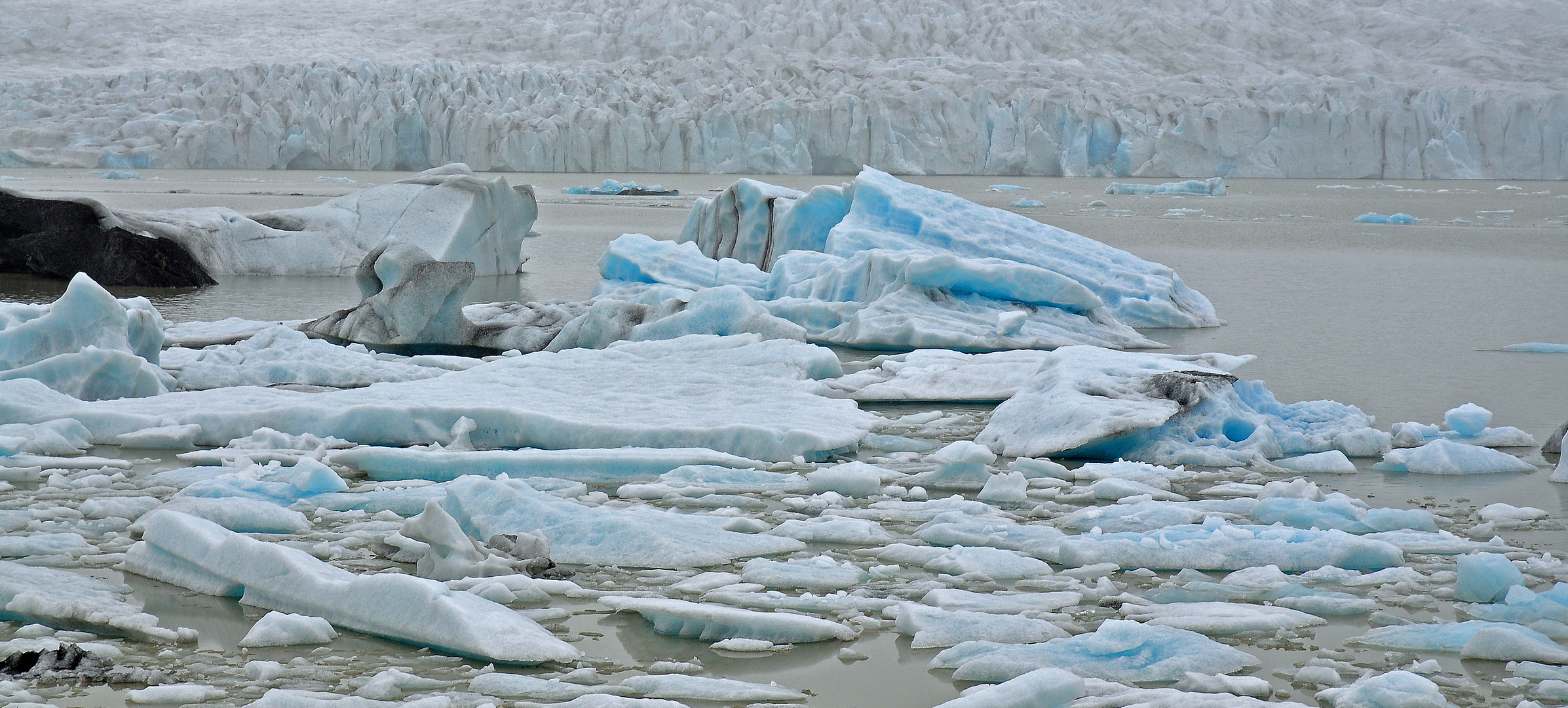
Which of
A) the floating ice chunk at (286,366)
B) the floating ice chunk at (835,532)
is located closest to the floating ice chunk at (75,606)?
the floating ice chunk at (835,532)

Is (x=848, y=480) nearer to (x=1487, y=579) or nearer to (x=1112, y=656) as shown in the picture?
(x=1112, y=656)

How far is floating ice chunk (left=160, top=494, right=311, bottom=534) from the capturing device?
326 centimetres

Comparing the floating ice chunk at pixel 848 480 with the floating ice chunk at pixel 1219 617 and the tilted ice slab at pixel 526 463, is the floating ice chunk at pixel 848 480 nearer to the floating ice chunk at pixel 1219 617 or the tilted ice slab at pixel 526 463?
the tilted ice slab at pixel 526 463

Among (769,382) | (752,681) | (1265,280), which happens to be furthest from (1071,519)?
(1265,280)

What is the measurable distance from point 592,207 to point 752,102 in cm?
796

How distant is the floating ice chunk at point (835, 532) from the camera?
323cm

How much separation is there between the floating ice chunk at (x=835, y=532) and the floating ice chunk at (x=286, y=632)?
115 centimetres

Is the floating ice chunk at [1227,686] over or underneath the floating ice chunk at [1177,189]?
over

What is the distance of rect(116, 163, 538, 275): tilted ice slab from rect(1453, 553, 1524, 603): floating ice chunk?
878 cm

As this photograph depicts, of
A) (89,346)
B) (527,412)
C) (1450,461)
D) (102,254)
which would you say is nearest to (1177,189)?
(102,254)

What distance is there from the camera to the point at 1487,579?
2.71m

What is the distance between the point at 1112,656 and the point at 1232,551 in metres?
0.87

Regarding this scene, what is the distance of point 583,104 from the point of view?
30.1 meters

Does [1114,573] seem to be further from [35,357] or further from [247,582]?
[35,357]
